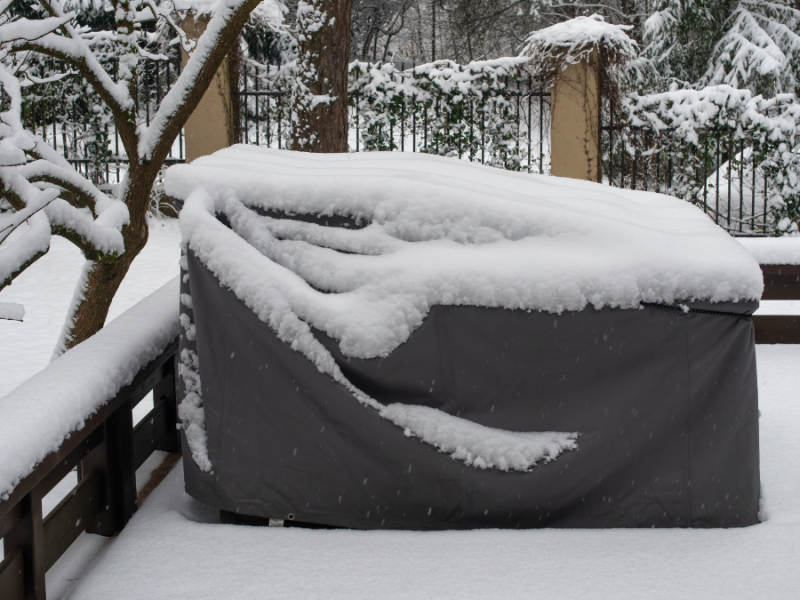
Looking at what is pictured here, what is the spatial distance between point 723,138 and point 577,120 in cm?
181

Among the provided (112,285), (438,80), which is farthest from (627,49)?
(112,285)

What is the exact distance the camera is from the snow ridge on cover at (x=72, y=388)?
1.77 m

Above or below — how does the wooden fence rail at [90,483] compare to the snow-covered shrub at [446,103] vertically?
below

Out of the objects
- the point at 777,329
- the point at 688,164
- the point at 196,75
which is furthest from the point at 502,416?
the point at 688,164

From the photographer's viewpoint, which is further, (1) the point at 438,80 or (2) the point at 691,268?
(1) the point at 438,80

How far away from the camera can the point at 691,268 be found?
2289 mm

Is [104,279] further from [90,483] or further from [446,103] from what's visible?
[446,103]

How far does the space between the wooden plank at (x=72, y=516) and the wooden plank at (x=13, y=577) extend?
0.45 feet

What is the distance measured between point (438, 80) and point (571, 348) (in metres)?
7.39

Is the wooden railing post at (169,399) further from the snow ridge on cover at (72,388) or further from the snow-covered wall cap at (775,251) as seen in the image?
the snow-covered wall cap at (775,251)

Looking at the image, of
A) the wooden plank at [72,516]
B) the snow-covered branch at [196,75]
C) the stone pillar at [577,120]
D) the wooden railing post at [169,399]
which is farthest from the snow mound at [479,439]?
the stone pillar at [577,120]

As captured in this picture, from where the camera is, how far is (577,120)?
8797mm

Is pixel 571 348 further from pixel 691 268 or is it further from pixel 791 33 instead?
pixel 791 33

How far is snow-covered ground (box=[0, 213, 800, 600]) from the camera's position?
6.82 feet
